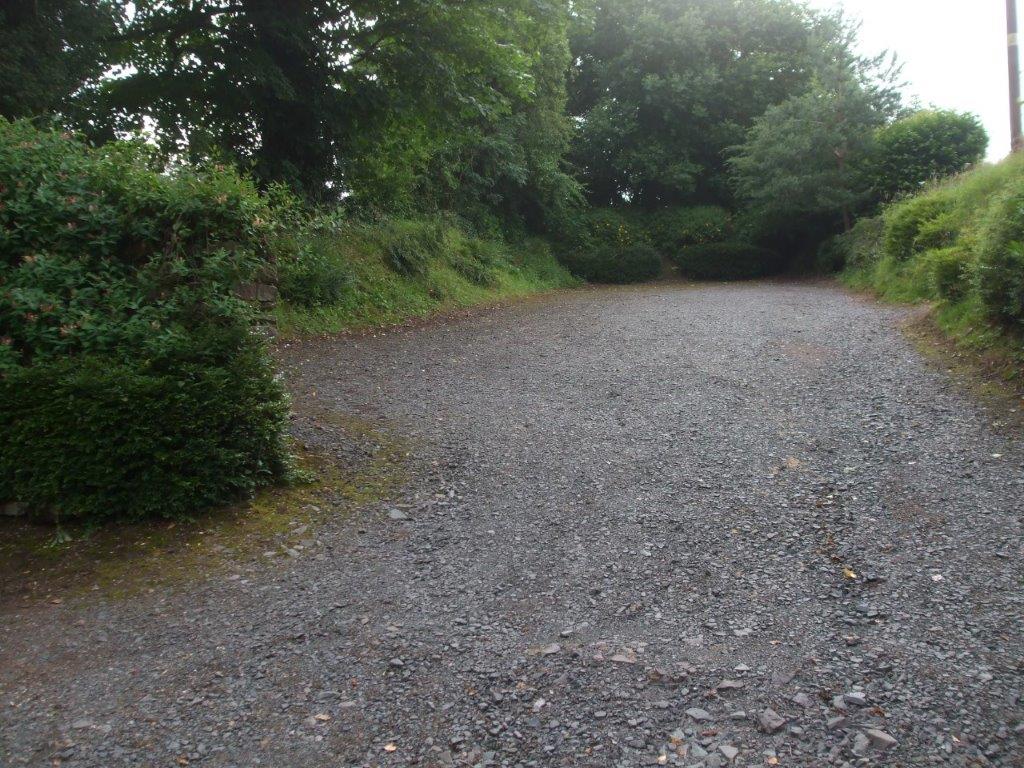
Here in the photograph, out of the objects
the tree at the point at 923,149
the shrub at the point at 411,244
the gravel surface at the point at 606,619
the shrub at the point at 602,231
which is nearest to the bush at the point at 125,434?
the gravel surface at the point at 606,619

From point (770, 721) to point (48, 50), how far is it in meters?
11.4

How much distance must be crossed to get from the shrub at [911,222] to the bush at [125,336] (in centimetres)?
1095

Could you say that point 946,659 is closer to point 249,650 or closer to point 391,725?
point 391,725

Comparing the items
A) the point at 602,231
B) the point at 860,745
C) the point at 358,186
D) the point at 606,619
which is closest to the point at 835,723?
the point at 860,745

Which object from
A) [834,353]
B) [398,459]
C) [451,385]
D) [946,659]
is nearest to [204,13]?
[451,385]

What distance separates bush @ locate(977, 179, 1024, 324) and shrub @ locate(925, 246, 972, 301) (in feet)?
3.90

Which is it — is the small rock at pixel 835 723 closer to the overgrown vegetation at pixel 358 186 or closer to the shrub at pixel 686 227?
the overgrown vegetation at pixel 358 186

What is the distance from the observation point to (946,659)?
114 inches

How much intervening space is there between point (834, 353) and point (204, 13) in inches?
401

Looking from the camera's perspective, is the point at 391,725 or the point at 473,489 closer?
the point at 391,725

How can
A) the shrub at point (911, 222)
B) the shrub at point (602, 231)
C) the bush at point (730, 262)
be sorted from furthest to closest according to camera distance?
1. the shrub at point (602, 231)
2. the bush at point (730, 262)
3. the shrub at point (911, 222)

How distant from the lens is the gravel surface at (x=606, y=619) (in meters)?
2.63

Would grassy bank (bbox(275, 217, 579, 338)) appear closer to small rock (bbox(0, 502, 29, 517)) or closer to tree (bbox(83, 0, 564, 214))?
tree (bbox(83, 0, 564, 214))

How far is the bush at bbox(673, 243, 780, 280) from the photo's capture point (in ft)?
75.8
